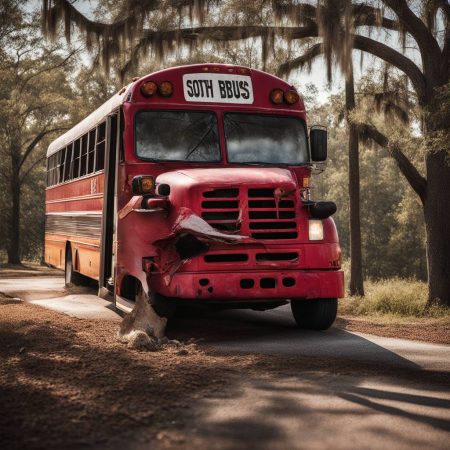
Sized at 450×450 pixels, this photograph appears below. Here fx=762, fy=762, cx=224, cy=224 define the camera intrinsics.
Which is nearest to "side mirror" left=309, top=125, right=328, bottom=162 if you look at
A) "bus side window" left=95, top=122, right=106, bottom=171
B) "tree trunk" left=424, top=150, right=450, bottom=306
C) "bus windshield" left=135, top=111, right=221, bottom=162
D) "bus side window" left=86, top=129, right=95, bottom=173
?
"bus windshield" left=135, top=111, right=221, bottom=162

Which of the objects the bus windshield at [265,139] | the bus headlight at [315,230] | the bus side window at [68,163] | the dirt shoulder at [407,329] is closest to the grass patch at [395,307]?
the dirt shoulder at [407,329]

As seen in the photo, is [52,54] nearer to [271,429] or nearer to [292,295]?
[292,295]

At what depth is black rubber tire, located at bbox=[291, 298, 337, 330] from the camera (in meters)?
8.46

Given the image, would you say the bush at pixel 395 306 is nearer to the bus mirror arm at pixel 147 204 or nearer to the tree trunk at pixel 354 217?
the tree trunk at pixel 354 217

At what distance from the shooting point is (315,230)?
7832mm

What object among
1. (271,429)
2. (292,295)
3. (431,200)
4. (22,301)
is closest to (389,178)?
(431,200)

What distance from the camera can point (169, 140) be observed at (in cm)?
873

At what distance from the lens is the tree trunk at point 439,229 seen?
1385 cm

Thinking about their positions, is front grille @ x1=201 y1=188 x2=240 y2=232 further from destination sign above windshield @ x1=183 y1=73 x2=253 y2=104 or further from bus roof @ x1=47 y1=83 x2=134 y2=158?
bus roof @ x1=47 y1=83 x2=134 y2=158

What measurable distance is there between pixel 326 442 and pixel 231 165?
4.94 meters

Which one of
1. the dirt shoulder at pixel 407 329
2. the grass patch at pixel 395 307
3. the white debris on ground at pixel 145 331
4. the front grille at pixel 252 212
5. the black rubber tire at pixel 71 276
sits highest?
the front grille at pixel 252 212

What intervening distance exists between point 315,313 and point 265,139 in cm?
212

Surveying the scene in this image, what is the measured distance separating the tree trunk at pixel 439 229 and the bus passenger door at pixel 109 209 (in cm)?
664

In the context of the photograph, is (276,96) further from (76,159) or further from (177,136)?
(76,159)
